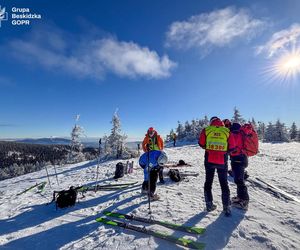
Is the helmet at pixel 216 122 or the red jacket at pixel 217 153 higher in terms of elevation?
the helmet at pixel 216 122

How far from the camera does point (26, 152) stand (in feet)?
633

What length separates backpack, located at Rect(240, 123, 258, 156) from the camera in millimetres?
6012

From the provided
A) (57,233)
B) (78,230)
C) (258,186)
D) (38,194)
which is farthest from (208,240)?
(38,194)

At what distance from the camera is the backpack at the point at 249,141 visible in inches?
237

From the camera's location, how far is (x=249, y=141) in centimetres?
605

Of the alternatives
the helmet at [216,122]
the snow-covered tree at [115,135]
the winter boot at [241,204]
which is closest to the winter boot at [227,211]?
the winter boot at [241,204]

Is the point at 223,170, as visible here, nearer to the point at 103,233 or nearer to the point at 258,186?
the point at 103,233

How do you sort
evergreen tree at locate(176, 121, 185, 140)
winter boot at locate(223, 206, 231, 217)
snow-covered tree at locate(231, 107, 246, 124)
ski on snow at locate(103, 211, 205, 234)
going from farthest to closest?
evergreen tree at locate(176, 121, 185, 140) < snow-covered tree at locate(231, 107, 246, 124) < winter boot at locate(223, 206, 231, 217) < ski on snow at locate(103, 211, 205, 234)

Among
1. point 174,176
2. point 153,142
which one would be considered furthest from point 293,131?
point 153,142

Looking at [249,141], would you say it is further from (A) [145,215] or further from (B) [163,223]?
(A) [145,215]

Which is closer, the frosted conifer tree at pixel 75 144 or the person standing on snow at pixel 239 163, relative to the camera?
the person standing on snow at pixel 239 163

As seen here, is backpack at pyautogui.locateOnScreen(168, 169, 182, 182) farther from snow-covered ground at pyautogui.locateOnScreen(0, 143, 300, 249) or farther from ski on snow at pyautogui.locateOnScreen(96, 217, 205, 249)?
ski on snow at pyautogui.locateOnScreen(96, 217, 205, 249)

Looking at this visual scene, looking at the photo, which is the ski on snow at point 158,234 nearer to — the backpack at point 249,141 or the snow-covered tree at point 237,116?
the backpack at point 249,141

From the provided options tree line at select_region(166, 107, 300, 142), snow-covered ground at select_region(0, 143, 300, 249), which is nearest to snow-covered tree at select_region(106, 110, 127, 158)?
tree line at select_region(166, 107, 300, 142)
